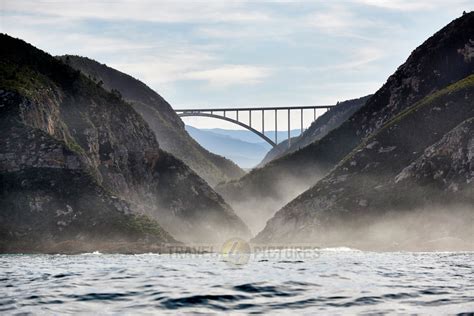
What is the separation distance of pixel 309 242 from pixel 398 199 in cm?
2303

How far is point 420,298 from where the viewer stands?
143ft

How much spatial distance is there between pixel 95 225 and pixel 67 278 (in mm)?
98074

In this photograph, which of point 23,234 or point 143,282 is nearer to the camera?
point 143,282

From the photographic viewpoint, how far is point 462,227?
547 ft

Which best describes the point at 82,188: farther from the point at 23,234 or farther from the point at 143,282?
the point at 143,282

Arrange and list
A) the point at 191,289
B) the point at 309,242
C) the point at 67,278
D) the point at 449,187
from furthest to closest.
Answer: the point at 309,242
the point at 449,187
the point at 67,278
the point at 191,289

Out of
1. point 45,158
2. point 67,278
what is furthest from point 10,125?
point 67,278

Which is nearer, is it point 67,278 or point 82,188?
point 67,278

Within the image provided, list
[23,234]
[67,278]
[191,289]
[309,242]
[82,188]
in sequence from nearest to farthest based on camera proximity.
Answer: [191,289]
[67,278]
[23,234]
[82,188]
[309,242]

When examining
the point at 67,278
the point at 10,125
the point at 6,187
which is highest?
the point at 10,125

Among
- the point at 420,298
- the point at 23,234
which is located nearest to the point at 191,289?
the point at 420,298

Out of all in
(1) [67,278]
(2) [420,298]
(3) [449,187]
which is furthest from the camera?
(3) [449,187]

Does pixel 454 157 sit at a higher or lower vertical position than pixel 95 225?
higher

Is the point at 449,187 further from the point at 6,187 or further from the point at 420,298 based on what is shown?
the point at 420,298
